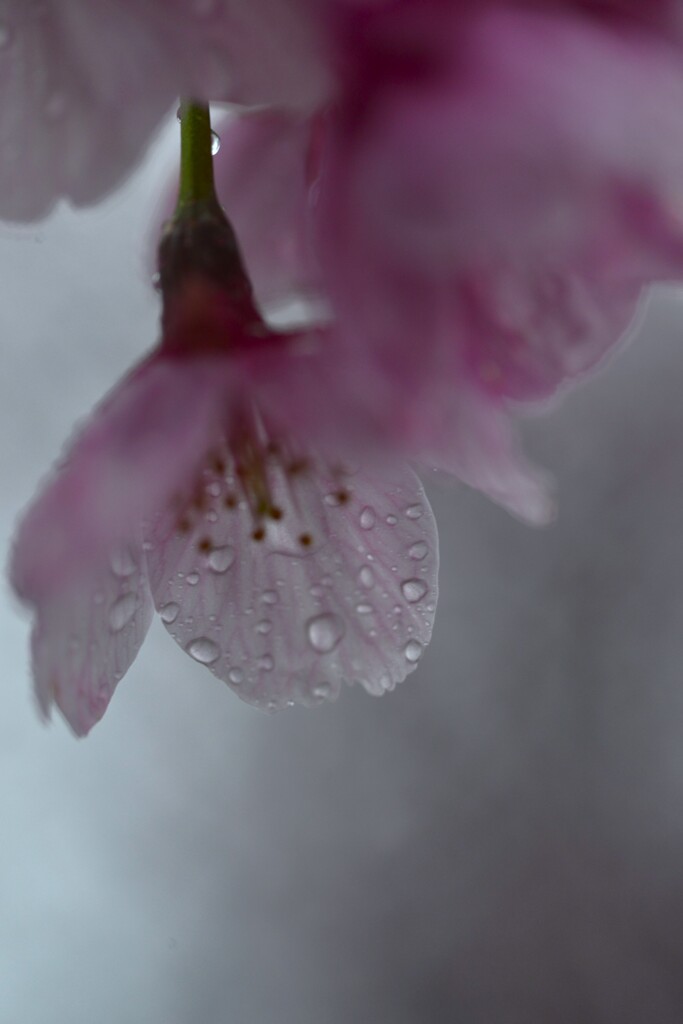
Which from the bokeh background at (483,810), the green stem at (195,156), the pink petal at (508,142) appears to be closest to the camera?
the pink petal at (508,142)

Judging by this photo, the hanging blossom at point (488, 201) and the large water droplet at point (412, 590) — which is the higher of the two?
the hanging blossom at point (488, 201)

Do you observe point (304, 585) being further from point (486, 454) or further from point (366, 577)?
point (486, 454)

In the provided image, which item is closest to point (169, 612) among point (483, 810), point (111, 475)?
point (111, 475)

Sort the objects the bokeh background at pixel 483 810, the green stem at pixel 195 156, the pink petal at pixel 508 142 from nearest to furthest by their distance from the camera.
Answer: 1. the pink petal at pixel 508 142
2. the green stem at pixel 195 156
3. the bokeh background at pixel 483 810

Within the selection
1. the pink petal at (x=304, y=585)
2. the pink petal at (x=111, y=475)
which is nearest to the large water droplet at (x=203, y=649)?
the pink petal at (x=304, y=585)

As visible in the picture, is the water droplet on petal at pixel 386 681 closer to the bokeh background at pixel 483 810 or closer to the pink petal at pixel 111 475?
the pink petal at pixel 111 475

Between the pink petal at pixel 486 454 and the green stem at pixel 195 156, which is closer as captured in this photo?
the pink petal at pixel 486 454
